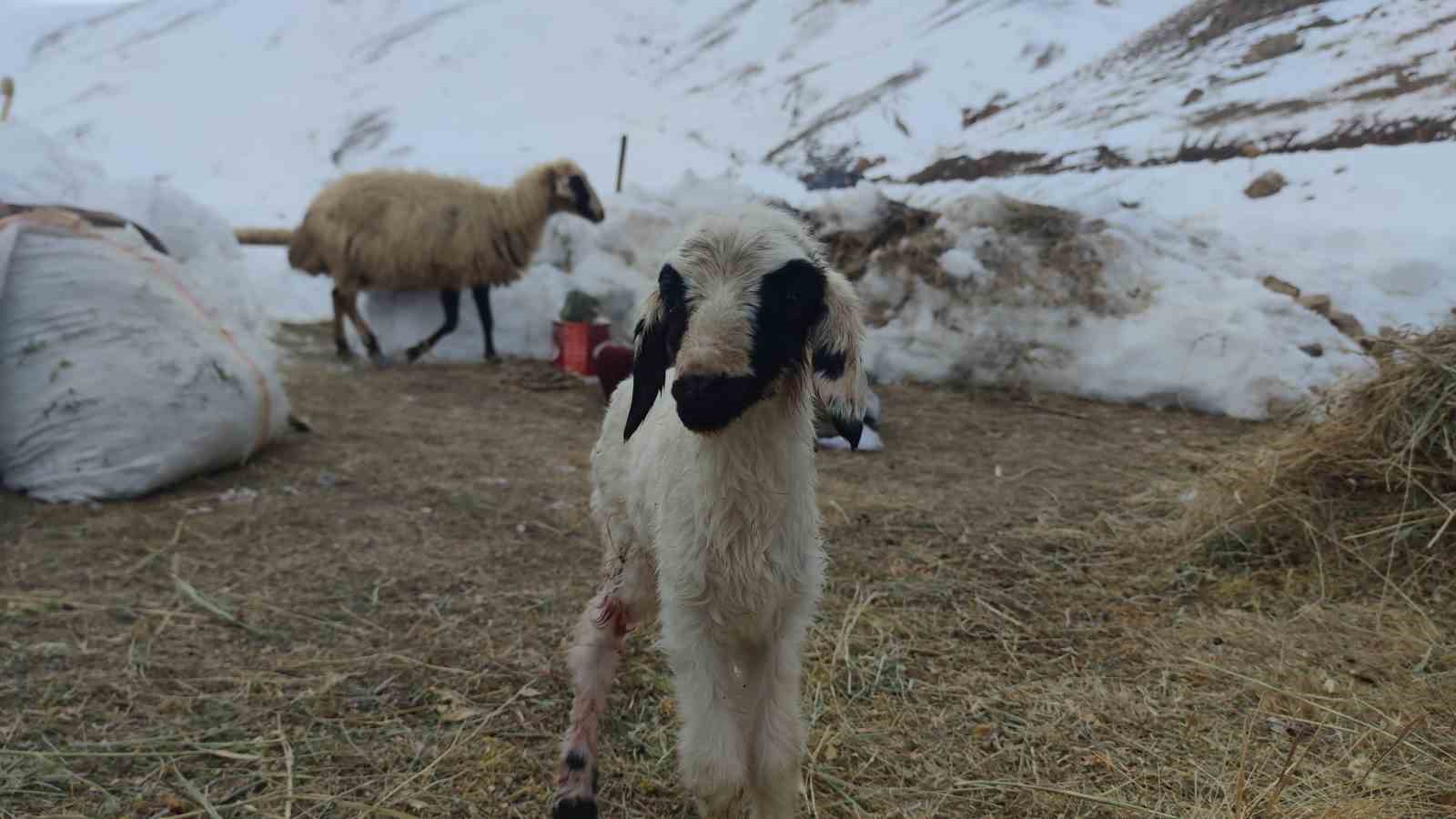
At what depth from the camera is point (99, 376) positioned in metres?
4.04

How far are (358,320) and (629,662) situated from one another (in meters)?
6.54

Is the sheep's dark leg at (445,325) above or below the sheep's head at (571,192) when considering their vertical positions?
below

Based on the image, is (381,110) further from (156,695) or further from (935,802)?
(935,802)

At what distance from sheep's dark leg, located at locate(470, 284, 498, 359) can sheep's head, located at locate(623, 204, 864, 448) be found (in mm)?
6906

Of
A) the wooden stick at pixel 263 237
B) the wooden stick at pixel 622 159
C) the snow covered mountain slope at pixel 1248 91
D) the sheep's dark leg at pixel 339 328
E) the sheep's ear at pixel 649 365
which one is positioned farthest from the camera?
the wooden stick at pixel 622 159

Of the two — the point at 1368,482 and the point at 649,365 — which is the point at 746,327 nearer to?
the point at 649,365

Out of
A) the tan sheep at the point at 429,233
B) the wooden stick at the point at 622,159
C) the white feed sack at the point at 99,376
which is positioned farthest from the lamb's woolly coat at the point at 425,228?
the white feed sack at the point at 99,376

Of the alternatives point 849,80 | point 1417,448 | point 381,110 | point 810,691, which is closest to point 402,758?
point 810,691

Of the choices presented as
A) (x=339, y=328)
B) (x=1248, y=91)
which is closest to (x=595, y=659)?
(x=1248, y=91)

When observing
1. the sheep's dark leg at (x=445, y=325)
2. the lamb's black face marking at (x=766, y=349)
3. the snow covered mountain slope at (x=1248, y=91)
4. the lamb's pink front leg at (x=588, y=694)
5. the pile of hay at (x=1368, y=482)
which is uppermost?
the lamb's black face marking at (x=766, y=349)

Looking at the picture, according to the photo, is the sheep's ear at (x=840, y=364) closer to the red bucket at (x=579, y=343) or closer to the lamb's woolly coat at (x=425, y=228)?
the red bucket at (x=579, y=343)

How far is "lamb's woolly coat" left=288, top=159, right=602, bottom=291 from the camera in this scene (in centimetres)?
815

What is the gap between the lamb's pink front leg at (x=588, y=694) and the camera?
2203mm

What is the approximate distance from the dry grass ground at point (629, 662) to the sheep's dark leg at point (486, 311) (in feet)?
12.6
